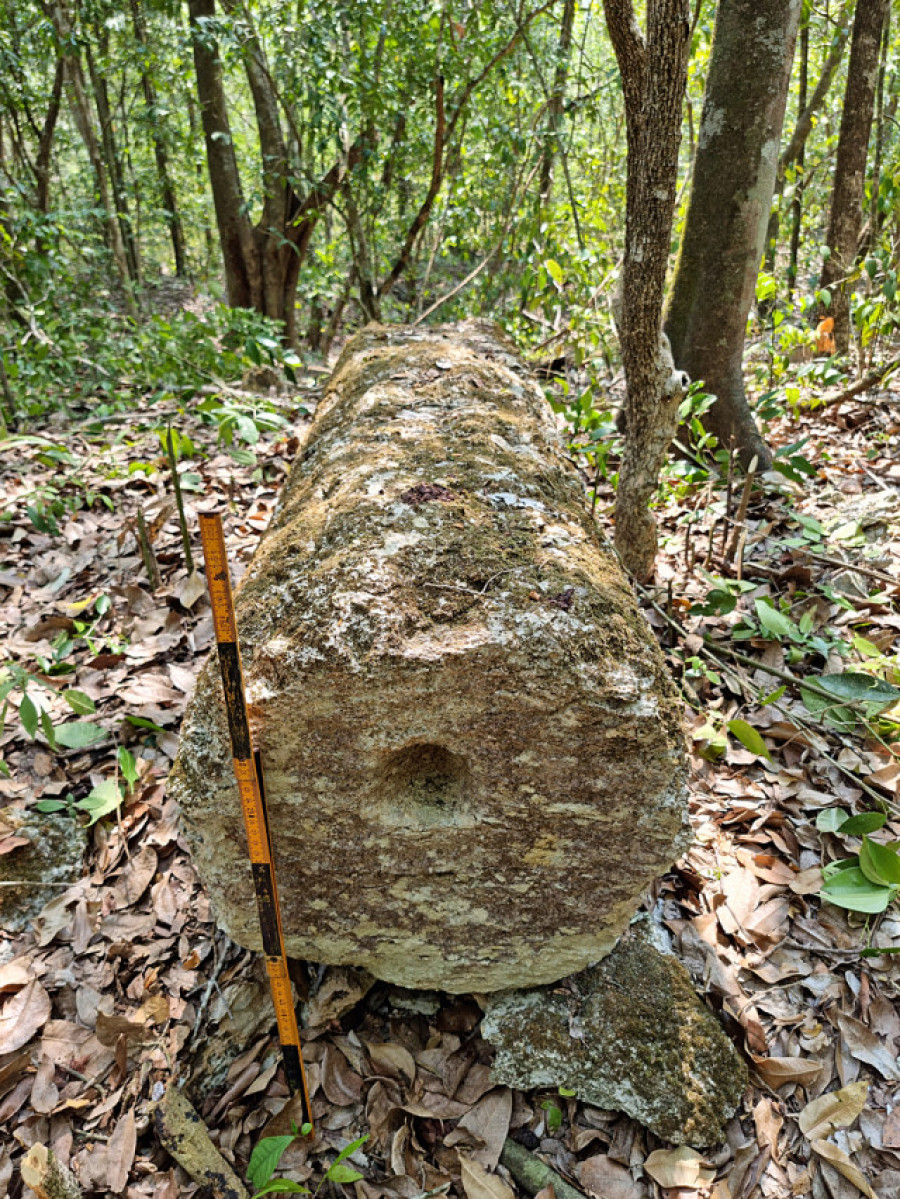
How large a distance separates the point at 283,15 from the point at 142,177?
22.3 feet

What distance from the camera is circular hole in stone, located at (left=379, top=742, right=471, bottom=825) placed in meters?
1.56

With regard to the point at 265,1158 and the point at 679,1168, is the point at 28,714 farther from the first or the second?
the point at 679,1168

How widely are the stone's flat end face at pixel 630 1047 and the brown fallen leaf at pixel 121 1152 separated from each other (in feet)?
2.70

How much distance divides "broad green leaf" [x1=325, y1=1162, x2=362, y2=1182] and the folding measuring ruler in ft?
0.36

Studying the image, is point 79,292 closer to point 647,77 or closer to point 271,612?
point 647,77

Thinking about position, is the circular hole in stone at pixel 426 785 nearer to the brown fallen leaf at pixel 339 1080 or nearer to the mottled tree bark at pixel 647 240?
the brown fallen leaf at pixel 339 1080

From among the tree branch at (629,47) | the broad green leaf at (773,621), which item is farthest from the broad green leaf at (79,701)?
the tree branch at (629,47)

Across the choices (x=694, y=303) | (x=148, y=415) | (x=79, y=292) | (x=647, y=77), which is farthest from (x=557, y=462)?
(x=79, y=292)

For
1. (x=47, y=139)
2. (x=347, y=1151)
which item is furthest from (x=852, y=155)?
(x=347, y=1151)

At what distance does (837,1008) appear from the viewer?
6.23 feet

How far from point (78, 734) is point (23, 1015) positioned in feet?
2.70

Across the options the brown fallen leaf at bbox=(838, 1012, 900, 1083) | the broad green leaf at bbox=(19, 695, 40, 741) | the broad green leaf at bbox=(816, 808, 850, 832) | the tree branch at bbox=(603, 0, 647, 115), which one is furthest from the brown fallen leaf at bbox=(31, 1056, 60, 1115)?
the tree branch at bbox=(603, 0, 647, 115)

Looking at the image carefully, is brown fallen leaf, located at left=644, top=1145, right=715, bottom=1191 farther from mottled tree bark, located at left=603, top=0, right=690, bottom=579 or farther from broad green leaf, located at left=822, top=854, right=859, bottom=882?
mottled tree bark, located at left=603, top=0, right=690, bottom=579

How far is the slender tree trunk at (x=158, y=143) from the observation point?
6790 millimetres
